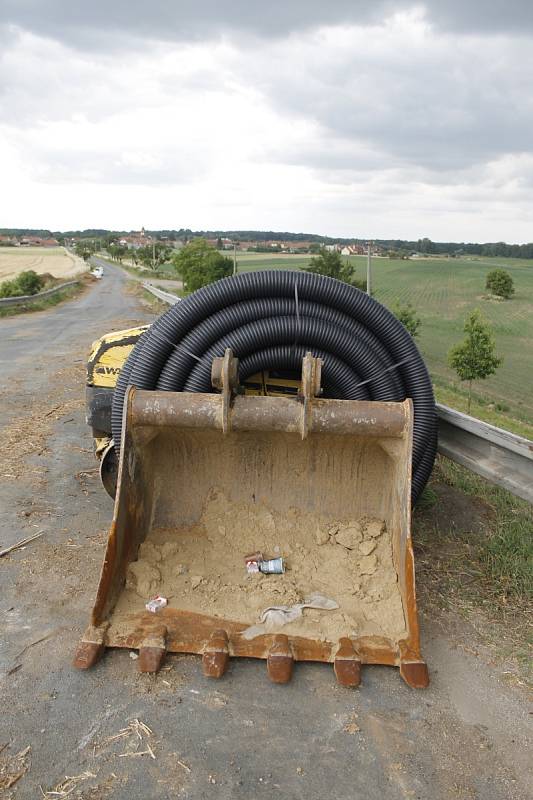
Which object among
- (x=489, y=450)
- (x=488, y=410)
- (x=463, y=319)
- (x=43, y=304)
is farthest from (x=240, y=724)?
(x=463, y=319)

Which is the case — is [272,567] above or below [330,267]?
above

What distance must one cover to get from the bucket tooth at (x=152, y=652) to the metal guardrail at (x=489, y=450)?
2.41 m

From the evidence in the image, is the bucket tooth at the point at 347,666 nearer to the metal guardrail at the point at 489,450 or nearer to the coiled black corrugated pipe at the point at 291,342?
the coiled black corrugated pipe at the point at 291,342

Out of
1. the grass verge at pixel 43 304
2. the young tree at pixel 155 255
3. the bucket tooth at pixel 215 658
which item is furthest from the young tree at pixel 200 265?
the bucket tooth at pixel 215 658

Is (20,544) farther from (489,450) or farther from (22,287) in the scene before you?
(22,287)

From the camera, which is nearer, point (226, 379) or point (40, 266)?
point (226, 379)

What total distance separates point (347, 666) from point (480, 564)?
1354 millimetres

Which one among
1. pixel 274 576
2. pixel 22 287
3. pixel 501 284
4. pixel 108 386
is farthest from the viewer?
pixel 501 284

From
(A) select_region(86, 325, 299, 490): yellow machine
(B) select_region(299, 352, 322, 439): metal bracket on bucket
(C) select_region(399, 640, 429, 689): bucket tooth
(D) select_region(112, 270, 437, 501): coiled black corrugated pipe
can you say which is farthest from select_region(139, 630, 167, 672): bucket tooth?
(A) select_region(86, 325, 299, 490): yellow machine

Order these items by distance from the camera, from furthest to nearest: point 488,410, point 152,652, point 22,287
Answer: point 22,287 < point 488,410 < point 152,652

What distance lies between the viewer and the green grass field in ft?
74.7

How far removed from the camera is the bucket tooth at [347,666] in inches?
110

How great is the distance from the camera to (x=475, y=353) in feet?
69.4

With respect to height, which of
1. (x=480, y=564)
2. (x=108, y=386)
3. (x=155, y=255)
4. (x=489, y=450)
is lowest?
(x=155, y=255)
